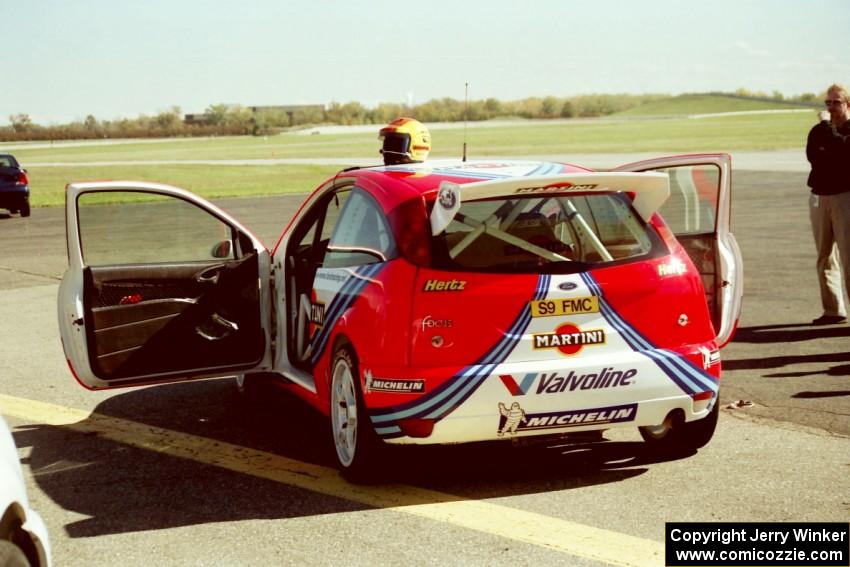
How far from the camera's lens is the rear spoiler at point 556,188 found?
5.62 meters

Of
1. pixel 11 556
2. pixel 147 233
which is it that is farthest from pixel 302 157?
pixel 11 556

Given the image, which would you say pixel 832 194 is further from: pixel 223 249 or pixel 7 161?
pixel 7 161

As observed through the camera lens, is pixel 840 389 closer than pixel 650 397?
No

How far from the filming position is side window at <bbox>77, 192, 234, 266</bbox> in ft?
61.3

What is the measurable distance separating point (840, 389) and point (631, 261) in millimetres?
2800

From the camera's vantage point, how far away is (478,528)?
5.29 meters

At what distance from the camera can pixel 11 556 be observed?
3287 millimetres

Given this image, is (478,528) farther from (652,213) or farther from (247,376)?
(247,376)

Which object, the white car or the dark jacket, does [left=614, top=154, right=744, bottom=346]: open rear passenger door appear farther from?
the white car

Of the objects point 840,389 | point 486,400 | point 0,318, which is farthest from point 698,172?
point 0,318

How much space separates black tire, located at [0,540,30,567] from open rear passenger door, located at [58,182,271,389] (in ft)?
11.3

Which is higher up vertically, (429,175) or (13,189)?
(429,175)

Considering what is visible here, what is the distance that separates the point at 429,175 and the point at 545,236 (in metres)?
0.75

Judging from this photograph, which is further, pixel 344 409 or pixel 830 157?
pixel 830 157
